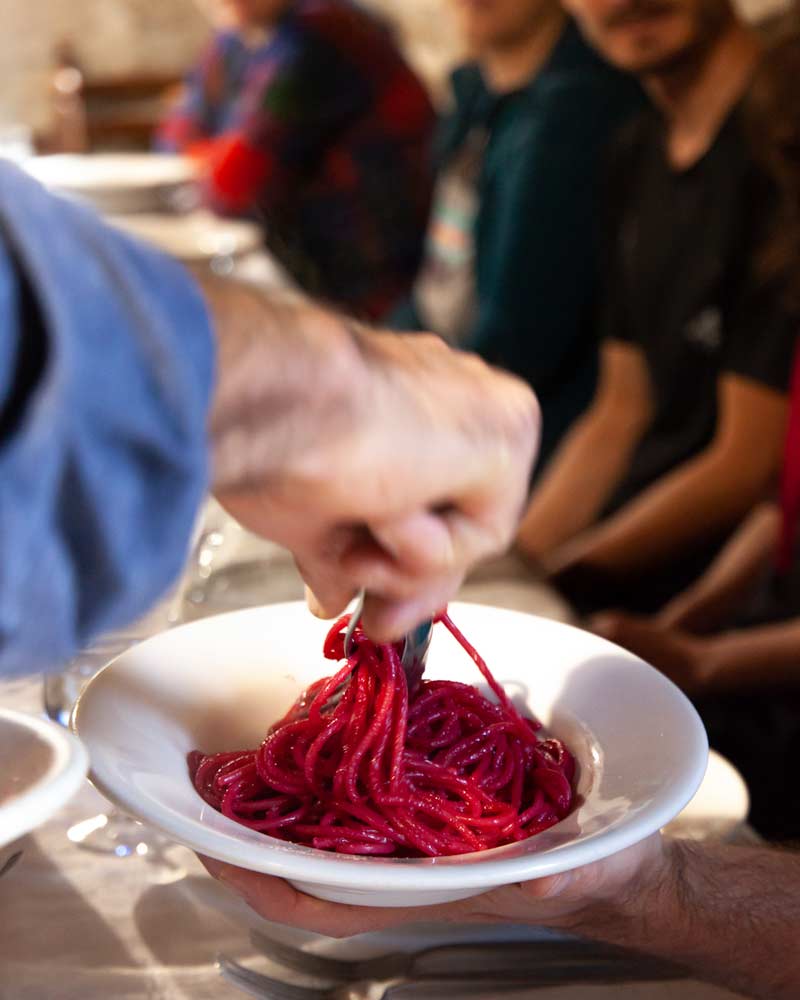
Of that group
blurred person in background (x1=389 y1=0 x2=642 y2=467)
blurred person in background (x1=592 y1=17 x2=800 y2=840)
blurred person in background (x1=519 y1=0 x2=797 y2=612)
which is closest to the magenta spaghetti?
blurred person in background (x1=592 y1=17 x2=800 y2=840)

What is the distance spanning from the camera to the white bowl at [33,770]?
1.44 feet

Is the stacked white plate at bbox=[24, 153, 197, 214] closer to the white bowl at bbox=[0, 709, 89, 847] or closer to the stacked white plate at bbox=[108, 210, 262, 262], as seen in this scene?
the stacked white plate at bbox=[108, 210, 262, 262]

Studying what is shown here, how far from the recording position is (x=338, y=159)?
2.83 meters

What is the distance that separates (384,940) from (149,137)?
429 centimetres

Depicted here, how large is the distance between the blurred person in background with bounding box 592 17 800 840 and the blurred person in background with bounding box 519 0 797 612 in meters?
0.06

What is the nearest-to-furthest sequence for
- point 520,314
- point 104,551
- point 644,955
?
point 104,551
point 644,955
point 520,314

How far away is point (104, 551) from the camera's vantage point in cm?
39

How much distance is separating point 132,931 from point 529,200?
1804 millimetres

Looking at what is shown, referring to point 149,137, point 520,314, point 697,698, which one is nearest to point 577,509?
point 520,314

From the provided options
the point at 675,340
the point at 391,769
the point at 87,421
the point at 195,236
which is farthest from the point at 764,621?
the point at 87,421

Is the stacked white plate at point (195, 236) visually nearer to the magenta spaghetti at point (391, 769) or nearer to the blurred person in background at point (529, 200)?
the blurred person in background at point (529, 200)

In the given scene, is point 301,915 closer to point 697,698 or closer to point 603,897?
point 603,897

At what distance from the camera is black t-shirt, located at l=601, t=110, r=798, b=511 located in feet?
5.66

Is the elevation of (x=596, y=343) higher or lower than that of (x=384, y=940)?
lower
